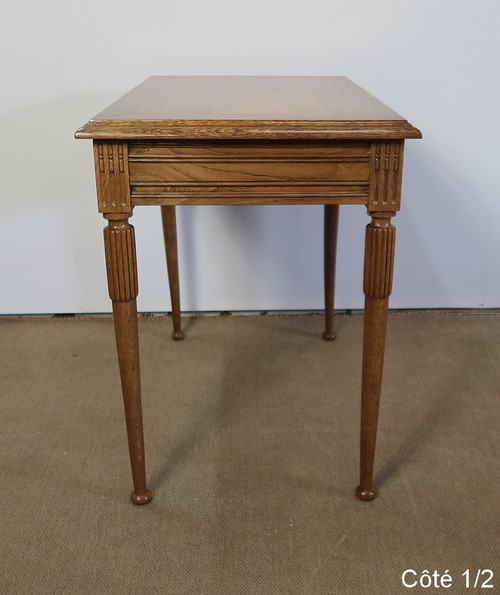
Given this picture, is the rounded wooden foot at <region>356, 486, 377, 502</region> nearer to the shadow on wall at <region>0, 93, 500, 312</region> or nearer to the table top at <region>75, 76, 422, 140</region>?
the table top at <region>75, 76, 422, 140</region>

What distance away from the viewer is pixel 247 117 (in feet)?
3.68

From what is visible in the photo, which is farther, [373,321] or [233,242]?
[233,242]

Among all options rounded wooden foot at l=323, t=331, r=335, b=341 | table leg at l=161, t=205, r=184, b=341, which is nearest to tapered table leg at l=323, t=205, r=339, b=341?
rounded wooden foot at l=323, t=331, r=335, b=341

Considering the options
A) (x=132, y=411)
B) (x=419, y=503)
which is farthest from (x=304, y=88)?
(x=419, y=503)

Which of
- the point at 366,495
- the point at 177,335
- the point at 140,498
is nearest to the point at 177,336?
the point at 177,335

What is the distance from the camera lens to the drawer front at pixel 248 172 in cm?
112

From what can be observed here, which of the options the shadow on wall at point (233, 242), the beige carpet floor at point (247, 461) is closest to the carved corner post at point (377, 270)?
the beige carpet floor at point (247, 461)

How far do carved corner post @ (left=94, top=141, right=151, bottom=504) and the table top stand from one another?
49 mm

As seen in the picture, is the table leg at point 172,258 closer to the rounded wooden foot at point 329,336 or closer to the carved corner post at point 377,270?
the rounded wooden foot at point 329,336

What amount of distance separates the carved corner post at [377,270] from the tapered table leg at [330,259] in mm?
656

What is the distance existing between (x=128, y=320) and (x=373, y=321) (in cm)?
41

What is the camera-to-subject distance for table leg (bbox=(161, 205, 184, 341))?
6.04ft

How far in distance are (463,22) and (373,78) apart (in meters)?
0.27

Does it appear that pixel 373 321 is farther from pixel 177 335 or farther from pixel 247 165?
pixel 177 335
